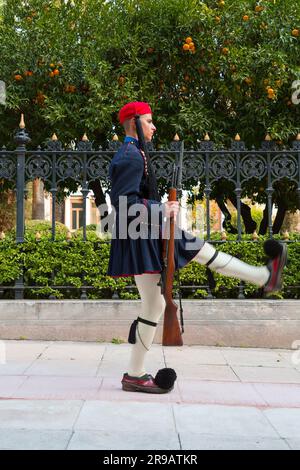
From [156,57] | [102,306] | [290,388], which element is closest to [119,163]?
[290,388]

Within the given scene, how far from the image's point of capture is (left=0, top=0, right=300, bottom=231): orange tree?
26.6 feet

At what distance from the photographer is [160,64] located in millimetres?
8898

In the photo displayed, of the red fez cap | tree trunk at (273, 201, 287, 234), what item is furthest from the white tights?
tree trunk at (273, 201, 287, 234)

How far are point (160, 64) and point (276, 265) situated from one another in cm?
583

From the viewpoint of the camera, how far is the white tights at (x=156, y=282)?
4070 millimetres

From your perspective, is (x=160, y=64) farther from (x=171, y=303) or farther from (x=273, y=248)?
(x=171, y=303)

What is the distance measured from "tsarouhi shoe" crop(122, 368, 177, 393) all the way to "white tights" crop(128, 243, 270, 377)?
0.05m

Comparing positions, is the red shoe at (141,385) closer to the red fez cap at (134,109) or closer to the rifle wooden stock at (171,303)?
the rifle wooden stock at (171,303)

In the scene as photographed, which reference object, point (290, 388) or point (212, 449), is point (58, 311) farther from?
point (212, 449)

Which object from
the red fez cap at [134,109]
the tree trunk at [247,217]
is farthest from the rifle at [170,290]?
the tree trunk at [247,217]

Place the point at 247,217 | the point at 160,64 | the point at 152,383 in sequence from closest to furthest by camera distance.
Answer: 1. the point at 152,383
2. the point at 160,64
3. the point at 247,217

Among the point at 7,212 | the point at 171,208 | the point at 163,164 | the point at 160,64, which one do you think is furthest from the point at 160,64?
the point at 7,212

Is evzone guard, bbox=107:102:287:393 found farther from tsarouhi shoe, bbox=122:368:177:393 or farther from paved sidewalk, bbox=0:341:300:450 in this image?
paved sidewalk, bbox=0:341:300:450

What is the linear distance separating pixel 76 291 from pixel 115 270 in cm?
294
